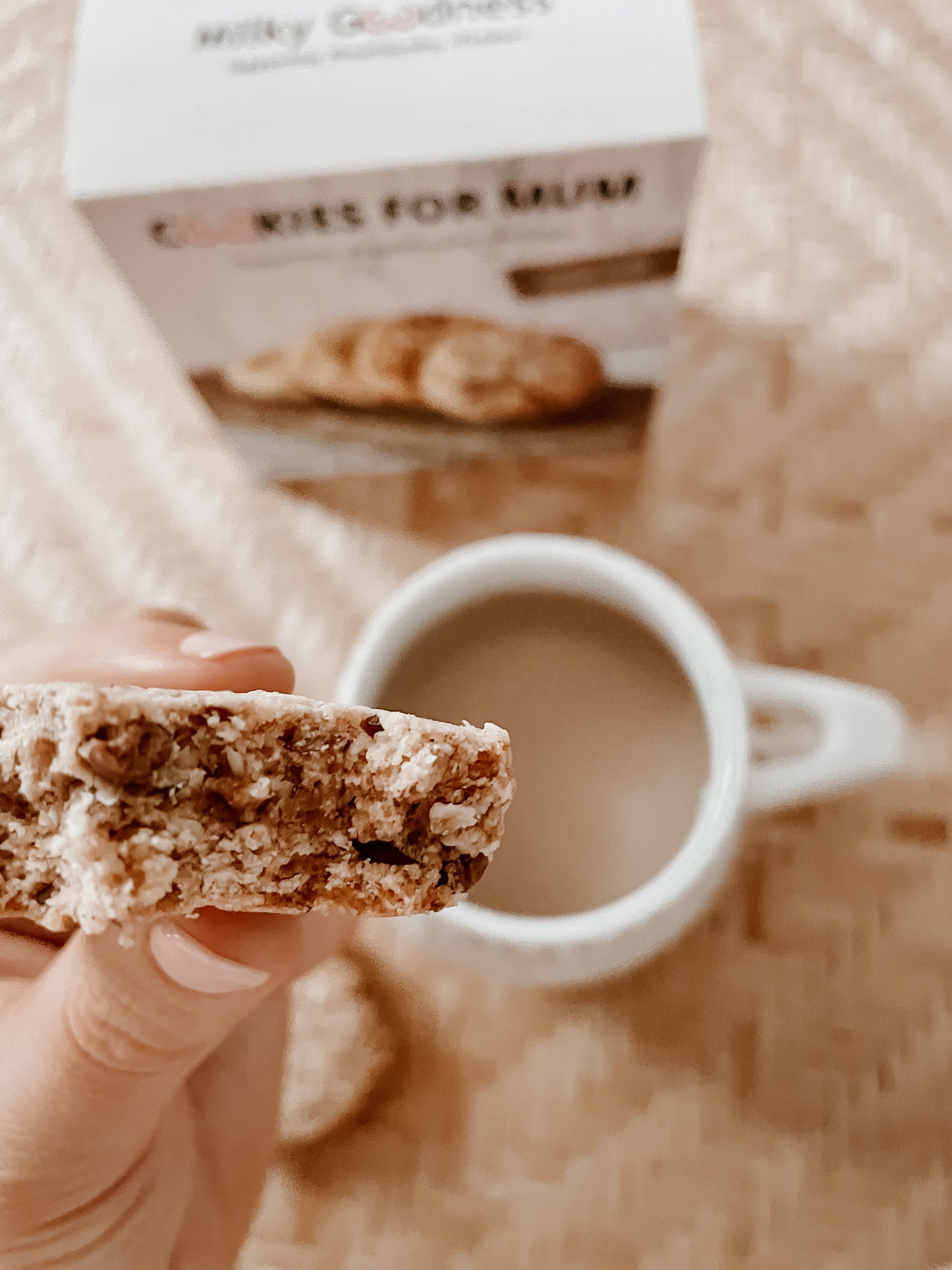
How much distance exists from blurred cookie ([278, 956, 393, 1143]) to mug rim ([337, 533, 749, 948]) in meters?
0.12

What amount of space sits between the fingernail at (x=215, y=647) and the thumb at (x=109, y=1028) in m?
0.11

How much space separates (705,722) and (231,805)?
0.26 metres

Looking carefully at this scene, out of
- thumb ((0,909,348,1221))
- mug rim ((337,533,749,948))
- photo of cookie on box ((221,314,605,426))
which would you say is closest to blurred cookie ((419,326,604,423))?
photo of cookie on box ((221,314,605,426))

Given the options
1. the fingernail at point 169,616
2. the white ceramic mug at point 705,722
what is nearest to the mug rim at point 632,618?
the white ceramic mug at point 705,722

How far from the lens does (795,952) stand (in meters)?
0.52

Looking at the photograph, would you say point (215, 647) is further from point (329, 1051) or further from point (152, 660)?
point (329, 1051)

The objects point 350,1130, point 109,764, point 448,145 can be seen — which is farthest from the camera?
point 350,1130

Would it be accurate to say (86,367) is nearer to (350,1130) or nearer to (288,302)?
(288,302)

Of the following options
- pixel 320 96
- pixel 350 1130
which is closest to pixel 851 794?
pixel 350 1130

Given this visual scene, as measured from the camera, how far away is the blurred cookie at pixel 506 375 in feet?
1.65

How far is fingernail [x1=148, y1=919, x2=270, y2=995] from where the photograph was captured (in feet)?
1.06

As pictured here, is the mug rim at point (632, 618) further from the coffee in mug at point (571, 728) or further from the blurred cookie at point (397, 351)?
the blurred cookie at point (397, 351)

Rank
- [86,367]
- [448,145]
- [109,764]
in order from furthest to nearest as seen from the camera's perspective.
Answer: [86,367], [448,145], [109,764]

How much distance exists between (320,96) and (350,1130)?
471 millimetres
